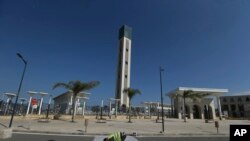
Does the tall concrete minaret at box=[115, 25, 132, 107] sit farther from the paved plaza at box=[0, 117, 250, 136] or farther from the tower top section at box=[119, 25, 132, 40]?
the paved plaza at box=[0, 117, 250, 136]

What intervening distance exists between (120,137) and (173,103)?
59382 millimetres

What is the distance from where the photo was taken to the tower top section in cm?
8859

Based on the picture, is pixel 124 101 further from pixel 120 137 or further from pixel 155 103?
pixel 120 137

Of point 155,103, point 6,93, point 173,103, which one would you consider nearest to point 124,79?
point 155,103

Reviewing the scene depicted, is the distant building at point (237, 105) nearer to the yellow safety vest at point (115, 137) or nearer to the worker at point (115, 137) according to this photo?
the worker at point (115, 137)

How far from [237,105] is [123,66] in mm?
55827

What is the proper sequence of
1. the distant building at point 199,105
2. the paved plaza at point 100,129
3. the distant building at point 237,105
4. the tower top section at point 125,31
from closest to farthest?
1. the paved plaza at point 100,129
2. the distant building at point 199,105
3. the distant building at point 237,105
4. the tower top section at point 125,31

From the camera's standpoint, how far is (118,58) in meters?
85.9

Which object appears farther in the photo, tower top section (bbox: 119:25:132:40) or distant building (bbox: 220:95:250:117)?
tower top section (bbox: 119:25:132:40)

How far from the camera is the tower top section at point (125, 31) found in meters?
88.6

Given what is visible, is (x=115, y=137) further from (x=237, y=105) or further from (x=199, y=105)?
(x=237, y=105)

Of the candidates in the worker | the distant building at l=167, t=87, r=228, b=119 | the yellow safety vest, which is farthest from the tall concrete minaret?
the yellow safety vest

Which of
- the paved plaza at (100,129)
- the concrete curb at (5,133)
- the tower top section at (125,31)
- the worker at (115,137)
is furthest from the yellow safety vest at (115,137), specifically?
the tower top section at (125,31)

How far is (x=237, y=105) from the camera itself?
297 feet
